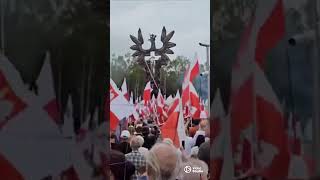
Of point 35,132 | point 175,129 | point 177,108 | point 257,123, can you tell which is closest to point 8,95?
point 35,132

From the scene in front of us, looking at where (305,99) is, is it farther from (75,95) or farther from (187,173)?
(187,173)

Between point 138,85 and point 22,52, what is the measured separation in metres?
55.8

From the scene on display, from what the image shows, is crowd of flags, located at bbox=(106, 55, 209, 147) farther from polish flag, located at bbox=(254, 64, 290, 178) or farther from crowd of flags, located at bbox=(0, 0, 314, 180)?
polish flag, located at bbox=(254, 64, 290, 178)

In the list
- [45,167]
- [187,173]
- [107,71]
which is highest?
[107,71]

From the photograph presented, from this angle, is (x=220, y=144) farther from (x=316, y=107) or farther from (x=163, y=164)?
(x=163, y=164)

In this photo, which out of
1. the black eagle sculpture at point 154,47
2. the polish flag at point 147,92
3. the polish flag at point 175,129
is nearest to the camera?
the polish flag at point 175,129

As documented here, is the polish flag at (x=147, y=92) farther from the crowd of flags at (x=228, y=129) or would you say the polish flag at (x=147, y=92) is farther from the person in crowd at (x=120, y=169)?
the crowd of flags at (x=228, y=129)

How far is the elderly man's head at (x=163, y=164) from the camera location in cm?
488

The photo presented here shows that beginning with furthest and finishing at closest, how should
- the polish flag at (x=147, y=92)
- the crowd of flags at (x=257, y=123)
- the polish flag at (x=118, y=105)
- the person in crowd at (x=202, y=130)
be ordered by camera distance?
the polish flag at (x=147, y=92), the polish flag at (x=118, y=105), the person in crowd at (x=202, y=130), the crowd of flags at (x=257, y=123)

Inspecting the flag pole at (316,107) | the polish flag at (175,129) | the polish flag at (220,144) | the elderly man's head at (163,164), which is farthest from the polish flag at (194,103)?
the flag pole at (316,107)

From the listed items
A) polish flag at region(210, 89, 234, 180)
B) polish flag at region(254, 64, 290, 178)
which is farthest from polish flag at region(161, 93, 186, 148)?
polish flag at region(254, 64, 290, 178)

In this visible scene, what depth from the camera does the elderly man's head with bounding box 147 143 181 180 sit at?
4879mm

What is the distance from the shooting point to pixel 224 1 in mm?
2299

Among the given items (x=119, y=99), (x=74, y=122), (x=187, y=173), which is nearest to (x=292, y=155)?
(x=74, y=122)
